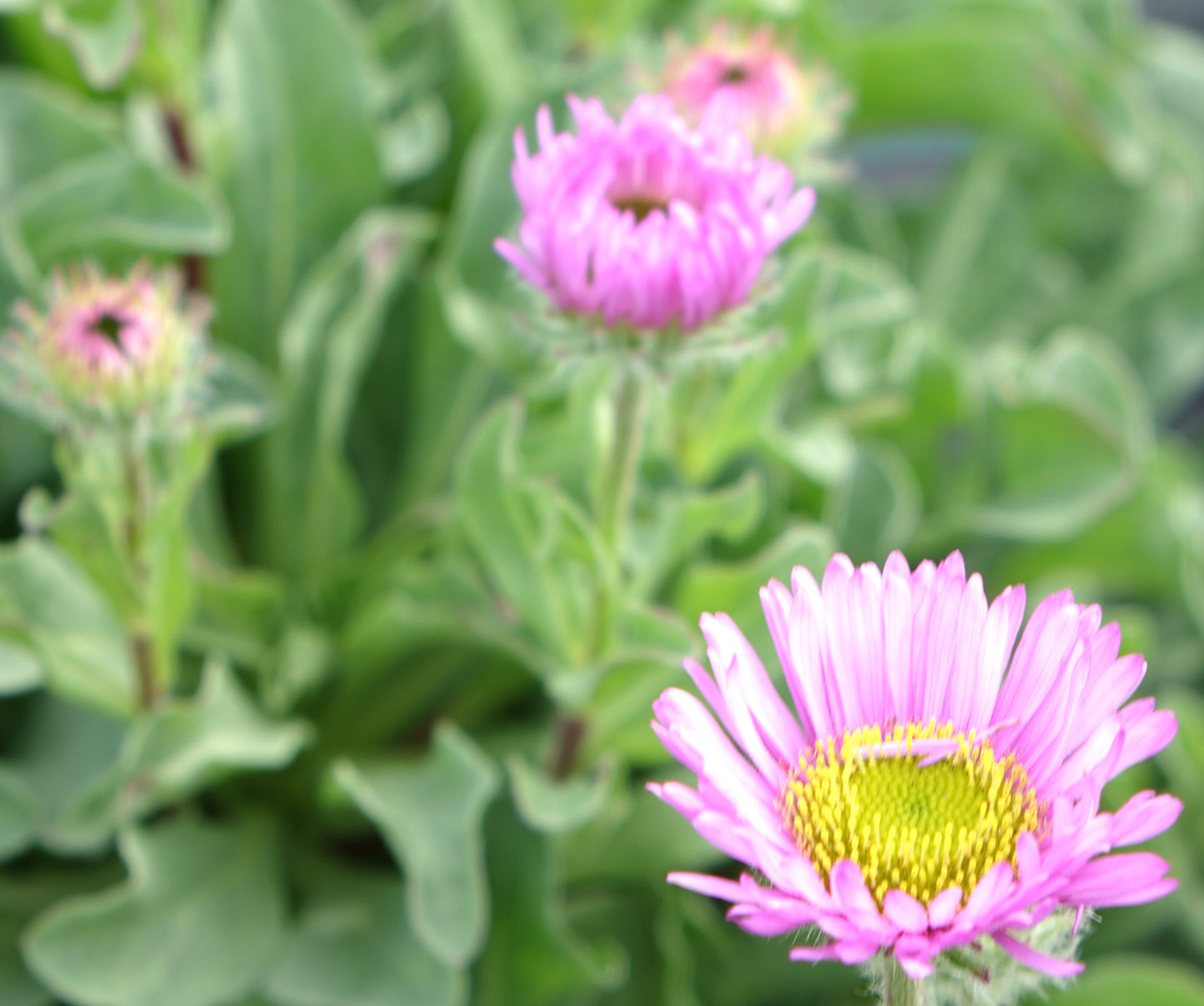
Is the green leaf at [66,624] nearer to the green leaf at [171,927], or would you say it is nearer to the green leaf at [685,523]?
the green leaf at [171,927]

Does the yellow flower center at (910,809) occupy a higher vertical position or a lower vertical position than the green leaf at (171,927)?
higher

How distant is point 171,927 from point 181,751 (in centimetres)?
15

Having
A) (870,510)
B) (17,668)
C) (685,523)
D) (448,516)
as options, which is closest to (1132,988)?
(870,510)

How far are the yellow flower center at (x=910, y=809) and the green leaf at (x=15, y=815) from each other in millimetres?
632

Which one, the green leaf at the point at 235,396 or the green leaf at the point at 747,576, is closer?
the green leaf at the point at 747,576

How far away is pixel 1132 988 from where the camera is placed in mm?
1026

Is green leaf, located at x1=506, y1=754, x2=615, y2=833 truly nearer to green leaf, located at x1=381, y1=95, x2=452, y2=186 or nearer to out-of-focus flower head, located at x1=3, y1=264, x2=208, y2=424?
out-of-focus flower head, located at x1=3, y1=264, x2=208, y2=424

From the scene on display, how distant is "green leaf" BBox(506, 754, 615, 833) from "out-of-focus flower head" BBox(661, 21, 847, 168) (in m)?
0.43

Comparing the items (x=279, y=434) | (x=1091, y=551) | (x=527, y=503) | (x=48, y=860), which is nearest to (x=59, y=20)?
(x=279, y=434)

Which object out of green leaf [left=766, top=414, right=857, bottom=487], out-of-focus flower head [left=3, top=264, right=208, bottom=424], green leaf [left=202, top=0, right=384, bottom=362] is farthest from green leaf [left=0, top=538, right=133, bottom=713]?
green leaf [left=766, top=414, right=857, bottom=487]

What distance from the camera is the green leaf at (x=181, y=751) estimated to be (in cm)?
86

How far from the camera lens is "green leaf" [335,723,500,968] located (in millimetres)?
848

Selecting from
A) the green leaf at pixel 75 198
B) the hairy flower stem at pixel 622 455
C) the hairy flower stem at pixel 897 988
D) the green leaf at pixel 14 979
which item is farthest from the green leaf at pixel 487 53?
the hairy flower stem at pixel 897 988

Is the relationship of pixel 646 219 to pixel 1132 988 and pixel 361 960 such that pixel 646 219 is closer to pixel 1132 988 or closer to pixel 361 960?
pixel 361 960
